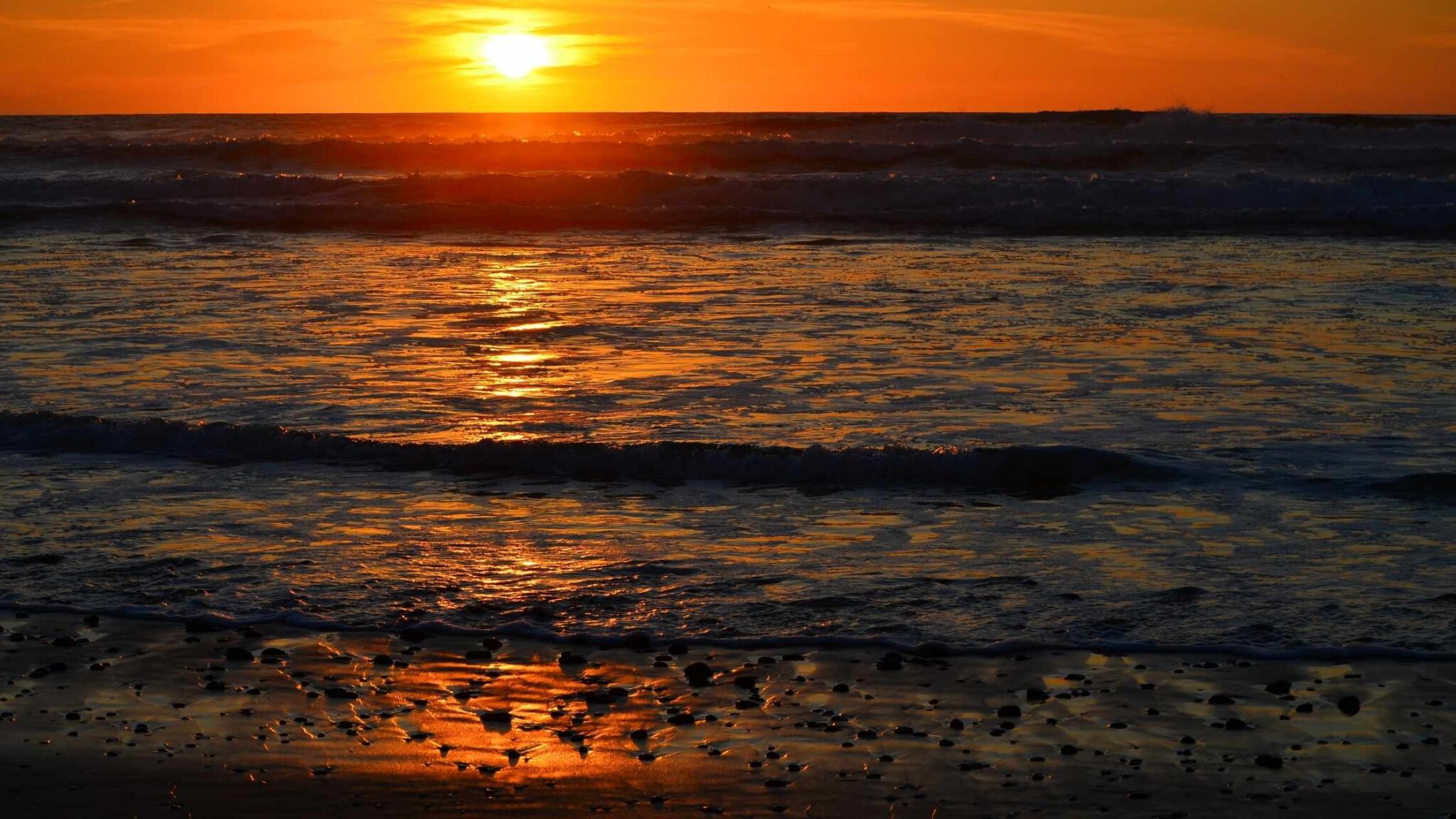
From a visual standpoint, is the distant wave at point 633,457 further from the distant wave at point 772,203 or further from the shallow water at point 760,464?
Result: the distant wave at point 772,203

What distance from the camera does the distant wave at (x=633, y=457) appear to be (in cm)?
655

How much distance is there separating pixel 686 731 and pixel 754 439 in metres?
3.40

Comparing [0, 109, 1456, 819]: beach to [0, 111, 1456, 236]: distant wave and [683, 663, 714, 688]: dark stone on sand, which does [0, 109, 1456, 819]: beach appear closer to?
[683, 663, 714, 688]: dark stone on sand

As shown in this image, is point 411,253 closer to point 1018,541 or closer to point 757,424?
point 757,424

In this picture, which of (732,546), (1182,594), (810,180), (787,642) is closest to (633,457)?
(732,546)

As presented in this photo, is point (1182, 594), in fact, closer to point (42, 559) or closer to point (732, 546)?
point (732, 546)

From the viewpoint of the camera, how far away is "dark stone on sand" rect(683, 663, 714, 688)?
4.19 meters

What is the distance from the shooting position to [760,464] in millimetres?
6715

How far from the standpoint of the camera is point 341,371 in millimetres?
9195

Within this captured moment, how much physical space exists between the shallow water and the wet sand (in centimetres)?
28

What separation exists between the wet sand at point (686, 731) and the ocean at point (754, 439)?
0.23 m

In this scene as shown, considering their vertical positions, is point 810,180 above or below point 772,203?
above

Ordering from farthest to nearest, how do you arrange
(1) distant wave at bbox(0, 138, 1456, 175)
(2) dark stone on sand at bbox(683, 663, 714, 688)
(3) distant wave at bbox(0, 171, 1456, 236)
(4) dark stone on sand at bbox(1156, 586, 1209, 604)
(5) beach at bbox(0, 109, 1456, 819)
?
1. (1) distant wave at bbox(0, 138, 1456, 175)
2. (3) distant wave at bbox(0, 171, 1456, 236)
3. (4) dark stone on sand at bbox(1156, 586, 1209, 604)
4. (2) dark stone on sand at bbox(683, 663, 714, 688)
5. (5) beach at bbox(0, 109, 1456, 819)

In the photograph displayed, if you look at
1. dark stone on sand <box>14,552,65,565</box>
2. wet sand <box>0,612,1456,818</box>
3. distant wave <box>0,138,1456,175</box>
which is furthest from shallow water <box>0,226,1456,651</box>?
distant wave <box>0,138,1456,175</box>
